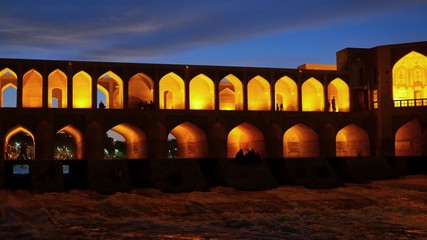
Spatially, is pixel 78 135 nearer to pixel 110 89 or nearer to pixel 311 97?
pixel 110 89

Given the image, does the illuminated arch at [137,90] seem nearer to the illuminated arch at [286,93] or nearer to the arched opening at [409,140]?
the illuminated arch at [286,93]

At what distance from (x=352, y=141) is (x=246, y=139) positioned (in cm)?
528

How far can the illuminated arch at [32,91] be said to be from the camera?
25109 mm

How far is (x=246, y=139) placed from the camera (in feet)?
91.1

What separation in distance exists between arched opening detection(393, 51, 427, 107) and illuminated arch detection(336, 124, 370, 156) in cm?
214

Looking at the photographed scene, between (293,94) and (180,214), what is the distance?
1583cm

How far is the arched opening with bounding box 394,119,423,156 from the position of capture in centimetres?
2657

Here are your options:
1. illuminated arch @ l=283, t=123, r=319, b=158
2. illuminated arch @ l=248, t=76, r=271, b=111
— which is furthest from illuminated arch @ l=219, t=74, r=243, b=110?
illuminated arch @ l=283, t=123, r=319, b=158

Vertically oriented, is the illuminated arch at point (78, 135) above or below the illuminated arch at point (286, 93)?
below

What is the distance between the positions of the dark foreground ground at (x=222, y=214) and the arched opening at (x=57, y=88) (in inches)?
387

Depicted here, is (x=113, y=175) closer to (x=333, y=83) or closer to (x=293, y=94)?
(x=293, y=94)

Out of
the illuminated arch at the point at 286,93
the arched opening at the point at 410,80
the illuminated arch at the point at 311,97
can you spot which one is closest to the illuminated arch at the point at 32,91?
the illuminated arch at the point at 286,93

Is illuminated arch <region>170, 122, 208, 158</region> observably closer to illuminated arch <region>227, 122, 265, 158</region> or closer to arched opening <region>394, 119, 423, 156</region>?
illuminated arch <region>227, 122, 265, 158</region>

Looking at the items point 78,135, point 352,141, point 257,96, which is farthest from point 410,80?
point 78,135
